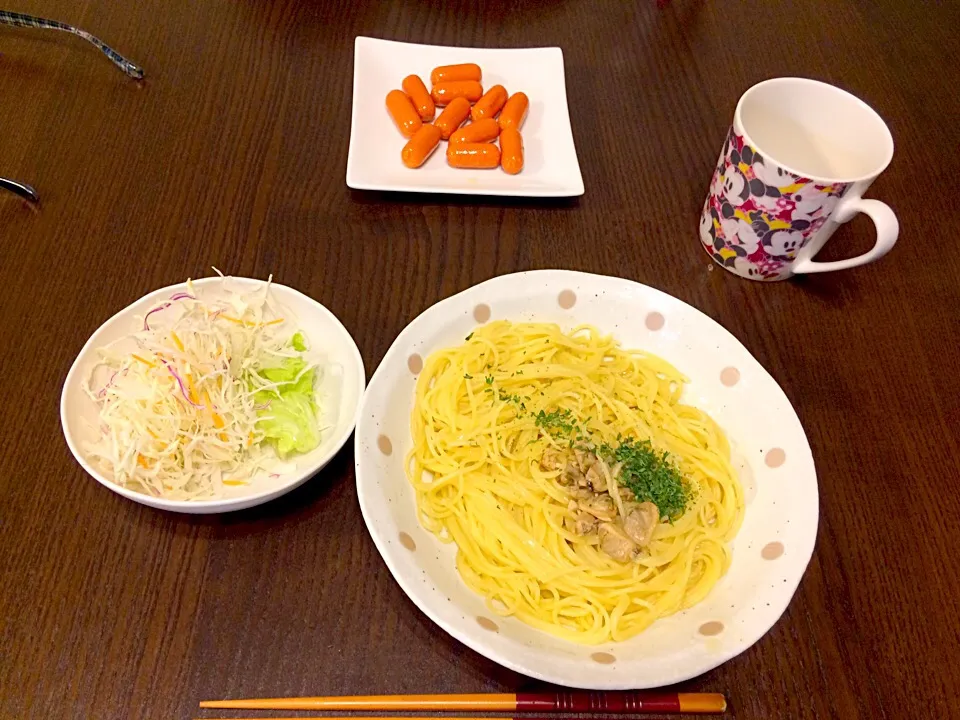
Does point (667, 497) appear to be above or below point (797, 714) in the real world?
above

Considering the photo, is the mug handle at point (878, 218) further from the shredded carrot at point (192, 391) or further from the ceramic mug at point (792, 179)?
the shredded carrot at point (192, 391)

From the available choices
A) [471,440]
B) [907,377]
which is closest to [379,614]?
[471,440]

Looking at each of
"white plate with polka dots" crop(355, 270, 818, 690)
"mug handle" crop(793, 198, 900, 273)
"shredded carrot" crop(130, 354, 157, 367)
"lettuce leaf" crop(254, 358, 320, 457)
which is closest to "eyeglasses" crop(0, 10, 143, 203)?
"shredded carrot" crop(130, 354, 157, 367)

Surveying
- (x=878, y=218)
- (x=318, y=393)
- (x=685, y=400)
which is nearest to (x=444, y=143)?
(x=318, y=393)

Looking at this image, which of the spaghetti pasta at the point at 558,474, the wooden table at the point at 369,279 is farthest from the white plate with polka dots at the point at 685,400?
the wooden table at the point at 369,279

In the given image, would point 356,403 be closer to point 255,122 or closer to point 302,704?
point 302,704

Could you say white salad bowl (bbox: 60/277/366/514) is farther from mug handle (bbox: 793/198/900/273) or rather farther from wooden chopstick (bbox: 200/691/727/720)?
mug handle (bbox: 793/198/900/273)

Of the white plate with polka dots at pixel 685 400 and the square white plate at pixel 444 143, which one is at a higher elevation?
the square white plate at pixel 444 143

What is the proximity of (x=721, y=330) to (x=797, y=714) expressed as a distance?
78 cm

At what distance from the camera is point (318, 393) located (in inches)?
59.0

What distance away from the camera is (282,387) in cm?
144

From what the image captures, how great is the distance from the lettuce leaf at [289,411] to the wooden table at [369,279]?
100 mm

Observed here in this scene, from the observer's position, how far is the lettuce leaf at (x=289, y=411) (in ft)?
4.53

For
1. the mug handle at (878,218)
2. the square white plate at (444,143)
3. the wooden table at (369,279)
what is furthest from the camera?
the square white plate at (444,143)
